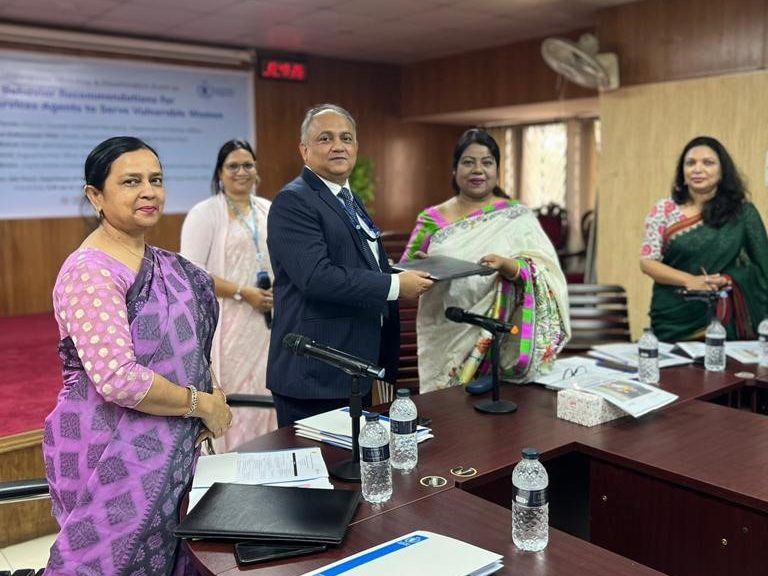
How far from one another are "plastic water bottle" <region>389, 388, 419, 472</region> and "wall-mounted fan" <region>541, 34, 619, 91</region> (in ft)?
13.3

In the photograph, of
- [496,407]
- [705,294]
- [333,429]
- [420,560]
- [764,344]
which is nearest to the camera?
[420,560]

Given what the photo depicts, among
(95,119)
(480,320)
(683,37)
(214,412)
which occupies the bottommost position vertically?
(214,412)

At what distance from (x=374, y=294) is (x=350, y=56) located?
594 centimetres

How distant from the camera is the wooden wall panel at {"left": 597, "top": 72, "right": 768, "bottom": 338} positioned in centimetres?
449

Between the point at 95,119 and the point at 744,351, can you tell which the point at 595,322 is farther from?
the point at 95,119

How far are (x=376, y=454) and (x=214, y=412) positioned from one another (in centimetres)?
37

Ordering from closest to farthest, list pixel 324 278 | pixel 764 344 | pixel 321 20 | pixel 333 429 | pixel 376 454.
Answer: pixel 376 454 → pixel 333 429 → pixel 324 278 → pixel 764 344 → pixel 321 20

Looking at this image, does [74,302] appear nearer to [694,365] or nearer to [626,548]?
[626,548]

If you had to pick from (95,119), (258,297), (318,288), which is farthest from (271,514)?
(95,119)

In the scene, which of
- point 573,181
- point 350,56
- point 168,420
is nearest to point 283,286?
point 168,420

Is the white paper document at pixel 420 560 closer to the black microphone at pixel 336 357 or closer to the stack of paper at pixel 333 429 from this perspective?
the black microphone at pixel 336 357

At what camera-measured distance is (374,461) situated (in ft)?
4.66

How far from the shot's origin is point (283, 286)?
2.00 meters

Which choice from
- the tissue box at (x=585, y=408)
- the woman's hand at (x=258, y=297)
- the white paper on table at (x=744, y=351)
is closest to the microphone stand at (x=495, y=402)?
the tissue box at (x=585, y=408)
